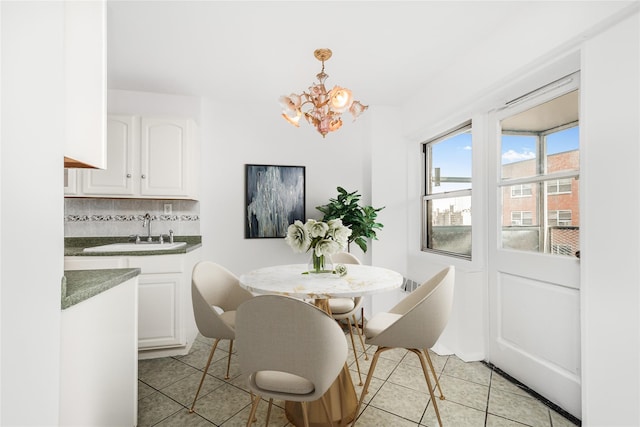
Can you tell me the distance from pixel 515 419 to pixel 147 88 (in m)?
4.02

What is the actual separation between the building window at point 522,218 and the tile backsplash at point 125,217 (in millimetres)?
2977

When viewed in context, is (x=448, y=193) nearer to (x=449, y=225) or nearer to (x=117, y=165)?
(x=449, y=225)

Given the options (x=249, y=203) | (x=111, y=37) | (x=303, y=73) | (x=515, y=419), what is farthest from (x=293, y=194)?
(x=515, y=419)

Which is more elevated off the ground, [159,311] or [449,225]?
[449,225]

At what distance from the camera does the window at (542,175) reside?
6.48 feet

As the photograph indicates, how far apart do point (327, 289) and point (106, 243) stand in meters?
2.71

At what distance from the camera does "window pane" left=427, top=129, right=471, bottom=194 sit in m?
2.98

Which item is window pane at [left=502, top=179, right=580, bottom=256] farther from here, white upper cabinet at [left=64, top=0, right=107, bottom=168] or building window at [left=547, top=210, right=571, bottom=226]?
white upper cabinet at [left=64, top=0, right=107, bottom=168]

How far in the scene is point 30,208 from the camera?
651 mm

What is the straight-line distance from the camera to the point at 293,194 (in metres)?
3.71

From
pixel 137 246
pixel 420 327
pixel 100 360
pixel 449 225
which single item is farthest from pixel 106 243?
pixel 449 225

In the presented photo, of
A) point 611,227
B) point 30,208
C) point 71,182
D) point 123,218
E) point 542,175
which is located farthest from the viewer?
point 123,218

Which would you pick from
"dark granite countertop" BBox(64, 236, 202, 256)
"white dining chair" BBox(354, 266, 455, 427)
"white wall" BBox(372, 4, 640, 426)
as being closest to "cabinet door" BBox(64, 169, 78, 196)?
"dark granite countertop" BBox(64, 236, 202, 256)

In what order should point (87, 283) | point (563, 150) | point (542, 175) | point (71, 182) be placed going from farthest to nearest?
point (71, 182)
point (542, 175)
point (563, 150)
point (87, 283)
